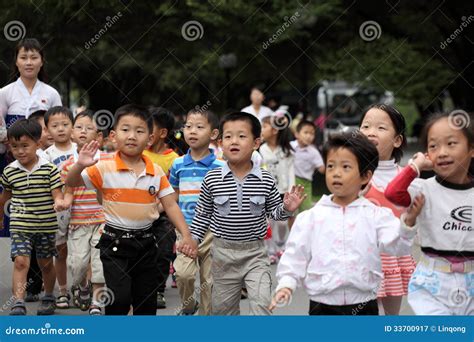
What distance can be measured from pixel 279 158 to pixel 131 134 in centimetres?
596

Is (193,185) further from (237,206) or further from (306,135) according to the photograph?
(306,135)

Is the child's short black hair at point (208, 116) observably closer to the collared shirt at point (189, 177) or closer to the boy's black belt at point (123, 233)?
the collared shirt at point (189, 177)

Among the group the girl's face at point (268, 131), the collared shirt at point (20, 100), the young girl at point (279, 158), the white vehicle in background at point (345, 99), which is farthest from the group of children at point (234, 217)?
the white vehicle in background at point (345, 99)

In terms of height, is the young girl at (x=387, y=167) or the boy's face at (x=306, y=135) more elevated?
the boy's face at (x=306, y=135)

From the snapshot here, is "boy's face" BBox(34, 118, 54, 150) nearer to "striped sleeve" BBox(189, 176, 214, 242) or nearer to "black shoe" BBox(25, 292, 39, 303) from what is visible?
"black shoe" BBox(25, 292, 39, 303)

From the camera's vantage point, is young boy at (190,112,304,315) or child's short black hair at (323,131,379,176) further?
young boy at (190,112,304,315)

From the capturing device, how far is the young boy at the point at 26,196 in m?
8.33

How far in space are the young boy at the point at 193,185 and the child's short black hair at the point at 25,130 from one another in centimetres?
123

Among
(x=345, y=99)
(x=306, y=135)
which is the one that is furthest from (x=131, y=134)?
(x=345, y=99)

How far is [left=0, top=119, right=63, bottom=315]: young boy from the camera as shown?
27.3 ft

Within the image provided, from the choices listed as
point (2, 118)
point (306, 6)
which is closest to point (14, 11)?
point (306, 6)

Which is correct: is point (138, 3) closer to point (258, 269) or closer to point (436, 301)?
point (258, 269)

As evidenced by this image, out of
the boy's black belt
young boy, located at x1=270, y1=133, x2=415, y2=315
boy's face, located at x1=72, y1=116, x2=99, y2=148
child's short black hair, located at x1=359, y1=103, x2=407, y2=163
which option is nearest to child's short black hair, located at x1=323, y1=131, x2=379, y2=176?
young boy, located at x1=270, y1=133, x2=415, y2=315

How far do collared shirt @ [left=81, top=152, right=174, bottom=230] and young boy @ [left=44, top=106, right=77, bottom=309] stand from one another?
2.27 m
